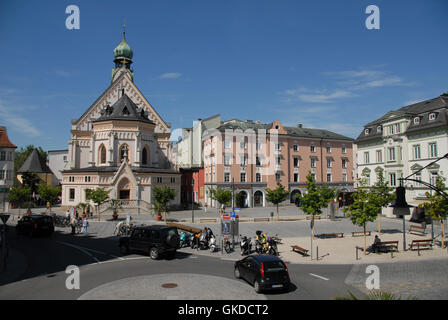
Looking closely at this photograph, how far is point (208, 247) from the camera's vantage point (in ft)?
71.9

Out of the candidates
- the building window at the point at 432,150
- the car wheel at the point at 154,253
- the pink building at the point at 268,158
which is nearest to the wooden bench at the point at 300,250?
the car wheel at the point at 154,253

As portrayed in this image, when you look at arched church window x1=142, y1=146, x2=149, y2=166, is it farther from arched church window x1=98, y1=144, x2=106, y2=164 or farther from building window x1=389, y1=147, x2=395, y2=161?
building window x1=389, y1=147, x2=395, y2=161

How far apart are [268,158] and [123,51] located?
37950 mm

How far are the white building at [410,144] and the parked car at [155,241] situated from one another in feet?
88.2

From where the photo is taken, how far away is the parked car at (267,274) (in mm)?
12148

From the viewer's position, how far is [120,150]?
50.3 metres

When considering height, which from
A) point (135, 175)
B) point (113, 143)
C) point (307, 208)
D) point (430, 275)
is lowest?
point (430, 275)

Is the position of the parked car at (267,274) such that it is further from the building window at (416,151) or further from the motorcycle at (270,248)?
the building window at (416,151)

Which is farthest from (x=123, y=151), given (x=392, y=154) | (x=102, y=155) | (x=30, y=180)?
(x=392, y=154)

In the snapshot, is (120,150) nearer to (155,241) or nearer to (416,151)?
(155,241)

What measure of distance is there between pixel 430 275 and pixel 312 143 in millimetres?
49612

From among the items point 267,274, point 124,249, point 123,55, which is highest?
point 123,55
